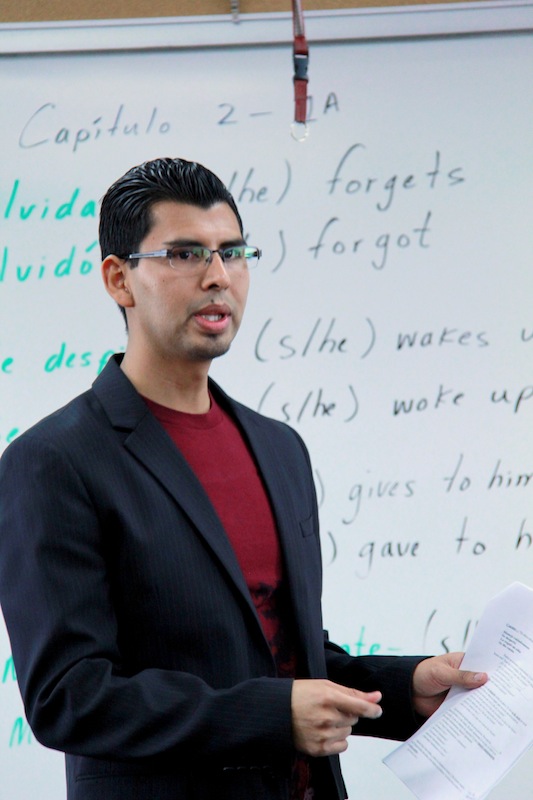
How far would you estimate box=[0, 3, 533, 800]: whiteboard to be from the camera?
65.6 inches

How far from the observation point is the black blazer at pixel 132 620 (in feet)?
2.72

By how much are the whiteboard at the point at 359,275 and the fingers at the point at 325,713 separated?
2.72ft

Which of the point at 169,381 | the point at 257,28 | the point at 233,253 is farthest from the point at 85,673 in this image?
the point at 257,28

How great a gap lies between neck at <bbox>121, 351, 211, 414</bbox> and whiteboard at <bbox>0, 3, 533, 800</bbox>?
2.10 feet

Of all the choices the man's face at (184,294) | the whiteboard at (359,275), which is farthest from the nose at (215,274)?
the whiteboard at (359,275)

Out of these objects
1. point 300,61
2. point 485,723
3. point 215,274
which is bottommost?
point 485,723

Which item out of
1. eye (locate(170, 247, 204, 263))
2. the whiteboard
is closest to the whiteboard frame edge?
the whiteboard

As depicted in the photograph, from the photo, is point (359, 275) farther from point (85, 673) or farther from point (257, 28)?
point (85, 673)

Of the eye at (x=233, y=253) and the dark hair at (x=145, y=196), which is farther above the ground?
the dark hair at (x=145, y=196)

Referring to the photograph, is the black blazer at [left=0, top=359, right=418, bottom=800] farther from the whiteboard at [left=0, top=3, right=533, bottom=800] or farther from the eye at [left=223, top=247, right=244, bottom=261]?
the whiteboard at [left=0, top=3, right=533, bottom=800]

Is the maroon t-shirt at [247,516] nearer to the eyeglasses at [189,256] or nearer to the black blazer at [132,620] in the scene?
the black blazer at [132,620]

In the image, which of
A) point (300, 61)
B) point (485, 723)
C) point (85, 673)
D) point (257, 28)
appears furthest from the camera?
point (257, 28)

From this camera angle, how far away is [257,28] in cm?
165

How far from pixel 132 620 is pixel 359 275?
37.1 inches
